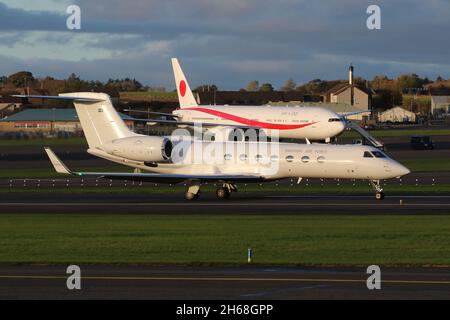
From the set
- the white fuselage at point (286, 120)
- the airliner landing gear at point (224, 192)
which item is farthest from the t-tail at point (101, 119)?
the white fuselage at point (286, 120)

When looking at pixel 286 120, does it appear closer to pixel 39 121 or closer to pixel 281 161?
pixel 281 161

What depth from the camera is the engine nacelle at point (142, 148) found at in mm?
42094

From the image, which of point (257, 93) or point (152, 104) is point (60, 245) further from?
point (257, 93)

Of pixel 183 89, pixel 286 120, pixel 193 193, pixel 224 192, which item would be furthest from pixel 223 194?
pixel 183 89

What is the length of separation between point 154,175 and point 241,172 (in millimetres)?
4145

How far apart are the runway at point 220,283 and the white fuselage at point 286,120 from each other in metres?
53.5

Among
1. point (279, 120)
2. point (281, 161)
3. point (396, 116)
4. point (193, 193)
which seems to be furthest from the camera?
point (396, 116)

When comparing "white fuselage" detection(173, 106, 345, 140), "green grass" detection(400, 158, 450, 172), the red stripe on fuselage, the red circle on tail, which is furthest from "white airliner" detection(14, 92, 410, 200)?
the red circle on tail

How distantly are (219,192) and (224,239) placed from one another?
1544cm

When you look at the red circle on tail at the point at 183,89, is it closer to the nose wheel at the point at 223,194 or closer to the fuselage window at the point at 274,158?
the nose wheel at the point at 223,194

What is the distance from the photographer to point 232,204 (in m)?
39.6

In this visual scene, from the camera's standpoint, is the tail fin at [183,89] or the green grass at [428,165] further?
the tail fin at [183,89]

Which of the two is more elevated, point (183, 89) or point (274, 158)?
point (183, 89)
